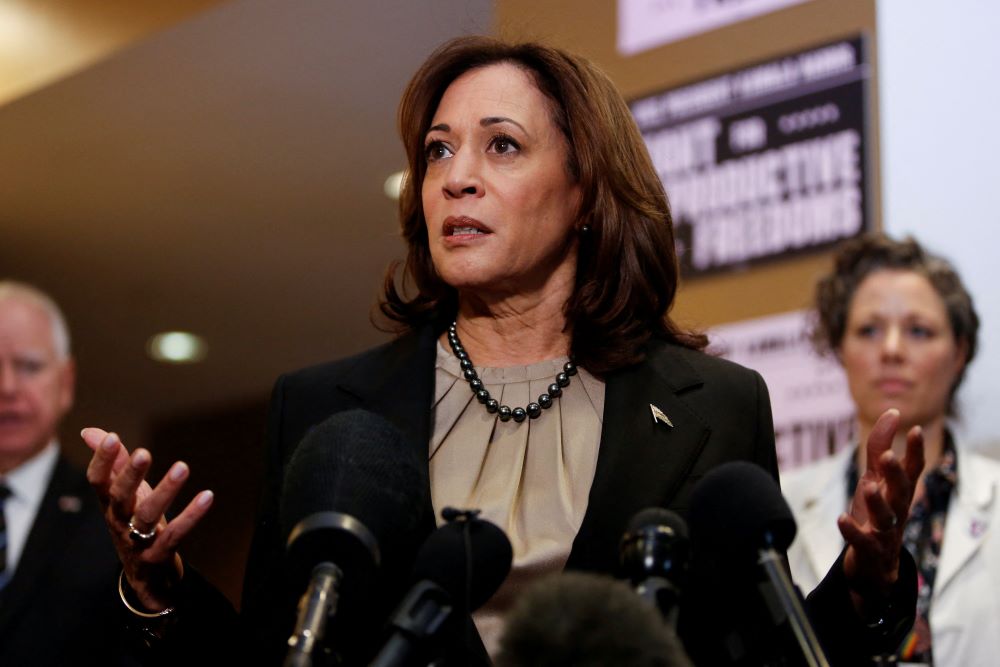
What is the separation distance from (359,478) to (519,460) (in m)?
0.73

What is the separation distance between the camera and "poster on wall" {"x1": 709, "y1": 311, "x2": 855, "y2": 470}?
13.5ft

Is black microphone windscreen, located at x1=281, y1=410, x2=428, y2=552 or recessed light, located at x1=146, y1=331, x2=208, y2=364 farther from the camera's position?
recessed light, located at x1=146, y1=331, x2=208, y2=364

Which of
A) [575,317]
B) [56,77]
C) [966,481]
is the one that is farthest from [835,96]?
[56,77]

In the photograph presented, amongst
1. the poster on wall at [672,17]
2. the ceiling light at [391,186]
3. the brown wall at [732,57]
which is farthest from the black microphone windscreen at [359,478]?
the ceiling light at [391,186]

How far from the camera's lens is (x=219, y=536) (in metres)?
5.71

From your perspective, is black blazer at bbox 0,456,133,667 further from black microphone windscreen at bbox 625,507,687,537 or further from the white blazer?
black microphone windscreen at bbox 625,507,687,537

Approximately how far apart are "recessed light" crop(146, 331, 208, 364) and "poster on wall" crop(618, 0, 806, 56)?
11.0 ft

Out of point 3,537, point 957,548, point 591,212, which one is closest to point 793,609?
point 591,212

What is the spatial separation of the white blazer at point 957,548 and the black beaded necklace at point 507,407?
1.68m

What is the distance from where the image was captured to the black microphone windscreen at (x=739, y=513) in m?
1.54

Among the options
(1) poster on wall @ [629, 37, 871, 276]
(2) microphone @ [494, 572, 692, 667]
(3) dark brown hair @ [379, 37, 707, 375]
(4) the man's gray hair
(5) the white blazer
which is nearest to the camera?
(2) microphone @ [494, 572, 692, 667]

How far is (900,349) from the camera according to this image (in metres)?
3.95

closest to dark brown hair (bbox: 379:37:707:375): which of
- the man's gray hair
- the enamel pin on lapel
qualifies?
the enamel pin on lapel

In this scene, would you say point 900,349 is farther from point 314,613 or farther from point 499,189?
point 314,613
